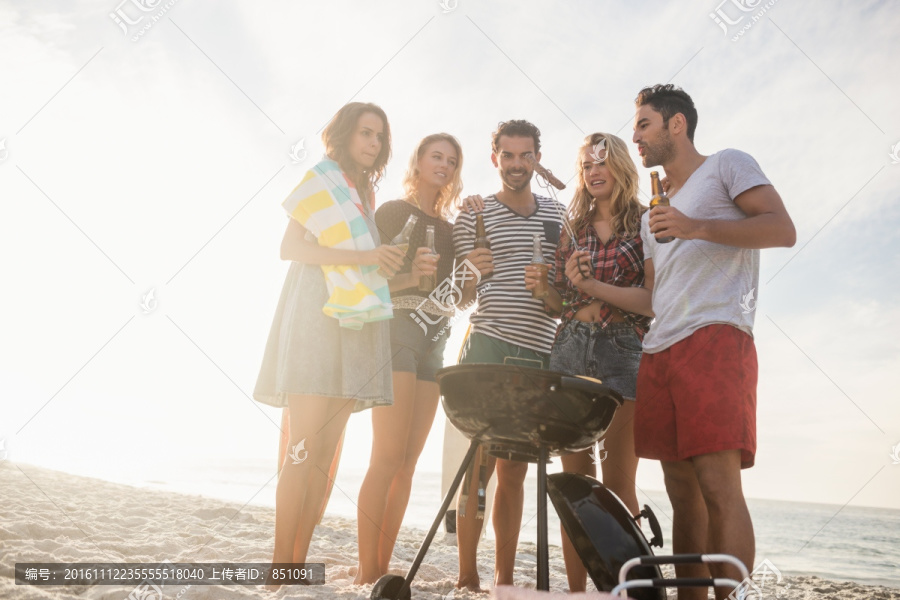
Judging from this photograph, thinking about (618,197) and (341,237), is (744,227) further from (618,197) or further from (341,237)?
(341,237)

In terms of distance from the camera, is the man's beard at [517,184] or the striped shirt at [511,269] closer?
the striped shirt at [511,269]

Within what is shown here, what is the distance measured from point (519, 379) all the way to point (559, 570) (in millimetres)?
3030

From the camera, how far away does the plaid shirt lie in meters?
2.83

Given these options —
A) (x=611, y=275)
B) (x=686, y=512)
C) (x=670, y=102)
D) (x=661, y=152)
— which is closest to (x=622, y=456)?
(x=686, y=512)

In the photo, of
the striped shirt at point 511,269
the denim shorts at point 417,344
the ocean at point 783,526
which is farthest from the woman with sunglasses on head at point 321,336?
the ocean at point 783,526

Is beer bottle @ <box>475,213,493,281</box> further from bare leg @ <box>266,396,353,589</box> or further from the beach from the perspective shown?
the beach

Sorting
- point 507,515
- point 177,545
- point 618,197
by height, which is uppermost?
point 618,197

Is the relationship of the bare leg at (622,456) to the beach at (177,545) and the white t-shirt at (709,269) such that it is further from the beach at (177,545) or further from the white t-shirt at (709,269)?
the beach at (177,545)

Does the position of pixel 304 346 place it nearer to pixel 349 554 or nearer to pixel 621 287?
pixel 621 287

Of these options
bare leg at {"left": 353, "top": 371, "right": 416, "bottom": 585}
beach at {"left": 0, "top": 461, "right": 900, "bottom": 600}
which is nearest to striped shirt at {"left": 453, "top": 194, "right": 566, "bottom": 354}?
bare leg at {"left": 353, "top": 371, "right": 416, "bottom": 585}

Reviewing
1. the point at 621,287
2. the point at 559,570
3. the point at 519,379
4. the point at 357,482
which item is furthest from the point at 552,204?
the point at 357,482

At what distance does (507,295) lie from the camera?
3006 mm

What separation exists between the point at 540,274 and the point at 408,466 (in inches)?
45.9

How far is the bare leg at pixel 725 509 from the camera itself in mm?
1998
